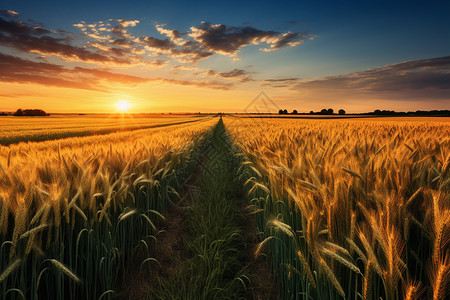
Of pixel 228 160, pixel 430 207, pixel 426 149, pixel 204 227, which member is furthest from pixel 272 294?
pixel 228 160

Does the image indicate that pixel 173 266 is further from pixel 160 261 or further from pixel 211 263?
pixel 211 263

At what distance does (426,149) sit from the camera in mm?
2852

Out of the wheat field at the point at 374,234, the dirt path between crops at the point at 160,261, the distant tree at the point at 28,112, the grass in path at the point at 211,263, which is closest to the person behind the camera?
the wheat field at the point at 374,234

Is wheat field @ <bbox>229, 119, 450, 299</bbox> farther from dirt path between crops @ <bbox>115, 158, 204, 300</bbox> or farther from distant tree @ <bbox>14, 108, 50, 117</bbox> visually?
distant tree @ <bbox>14, 108, 50, 117</bbox>

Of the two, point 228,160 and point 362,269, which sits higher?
point 362,269

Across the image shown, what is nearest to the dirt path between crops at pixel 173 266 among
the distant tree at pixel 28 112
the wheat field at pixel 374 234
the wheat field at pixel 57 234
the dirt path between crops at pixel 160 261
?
the dirt path between crops at pixel 160 261

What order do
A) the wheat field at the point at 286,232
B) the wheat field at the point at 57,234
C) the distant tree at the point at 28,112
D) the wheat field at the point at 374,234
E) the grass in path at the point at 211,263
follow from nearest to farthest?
the wheat field at the point at 374,234 → the wheat field at the point at 286,232 → the wheat field at the point at 57,234 → the grass in path at the point at 211,263 → the distant tree at the point at 28,112

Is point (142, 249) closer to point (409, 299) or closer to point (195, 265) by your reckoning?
point (195, 265)

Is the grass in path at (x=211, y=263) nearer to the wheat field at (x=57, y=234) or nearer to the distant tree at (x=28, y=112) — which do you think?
the wheat field at (x=57, y=234)

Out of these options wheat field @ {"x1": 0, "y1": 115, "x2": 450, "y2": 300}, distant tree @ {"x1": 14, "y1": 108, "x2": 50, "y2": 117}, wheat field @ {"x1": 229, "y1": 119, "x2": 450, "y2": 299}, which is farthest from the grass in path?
distant tree @ {"x1": 14, "y1": 108, "x2": 50, "y2": 117}

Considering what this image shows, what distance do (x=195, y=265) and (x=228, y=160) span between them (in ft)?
24.4

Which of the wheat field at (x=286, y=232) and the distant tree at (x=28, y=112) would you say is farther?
the distant tree at (x=28, y=112)

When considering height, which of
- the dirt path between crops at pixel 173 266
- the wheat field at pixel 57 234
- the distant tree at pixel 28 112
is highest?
the distant tree at pixel 28 112

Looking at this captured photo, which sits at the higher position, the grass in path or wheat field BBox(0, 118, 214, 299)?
wheat field BBox(0, 118, 214, 299)
